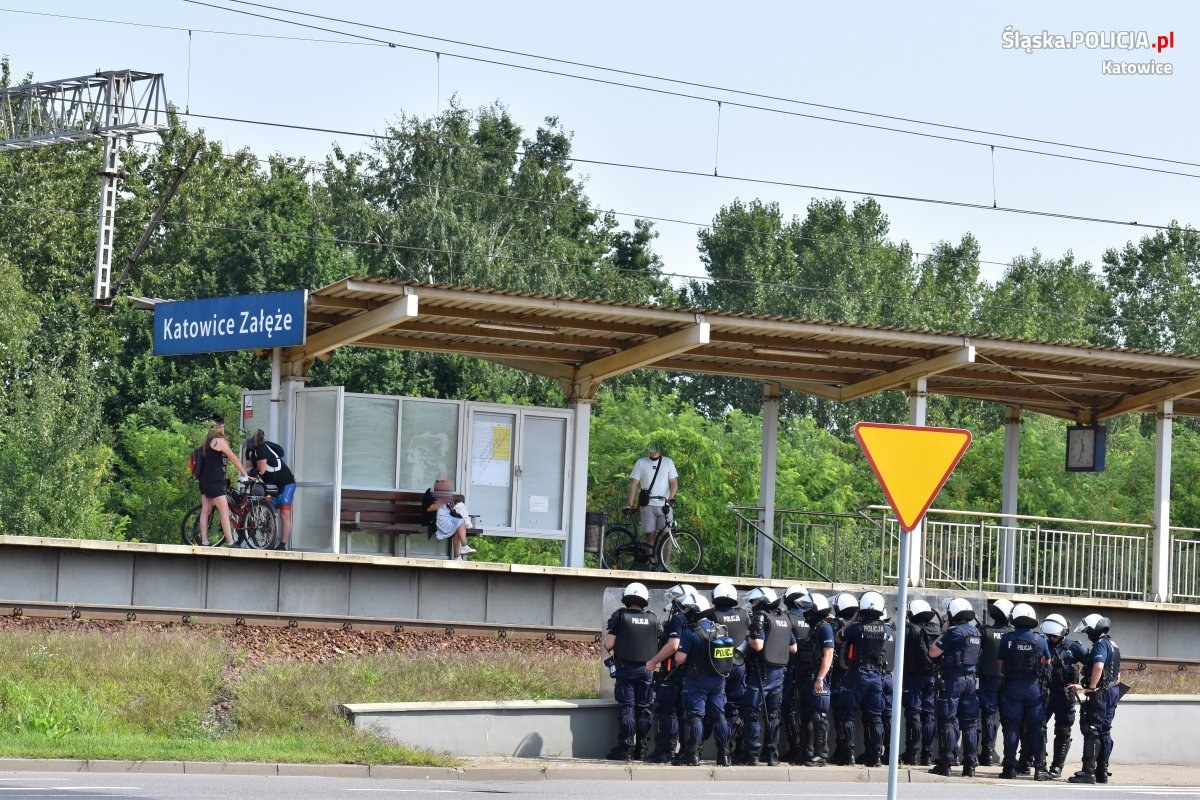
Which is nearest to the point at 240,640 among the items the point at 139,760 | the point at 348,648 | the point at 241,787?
the point at 348,648

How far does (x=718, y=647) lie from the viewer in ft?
53.1

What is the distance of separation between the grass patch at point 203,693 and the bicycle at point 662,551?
5.82m

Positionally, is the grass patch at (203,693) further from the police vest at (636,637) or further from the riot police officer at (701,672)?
the riot police officer at (701,672)

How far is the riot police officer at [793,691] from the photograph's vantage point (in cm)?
1731

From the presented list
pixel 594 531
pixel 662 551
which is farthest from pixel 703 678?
pixel 594 531

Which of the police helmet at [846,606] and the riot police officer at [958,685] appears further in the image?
the police helmet at [846,606]

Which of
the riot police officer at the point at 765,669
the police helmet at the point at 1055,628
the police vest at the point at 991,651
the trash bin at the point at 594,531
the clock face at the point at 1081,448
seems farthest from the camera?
the clock face at the point at 1081,448

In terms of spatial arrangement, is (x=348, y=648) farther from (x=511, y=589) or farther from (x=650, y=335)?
(x=650, y=335)

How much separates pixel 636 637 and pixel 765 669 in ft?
4.55

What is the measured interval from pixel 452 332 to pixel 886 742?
790 cm

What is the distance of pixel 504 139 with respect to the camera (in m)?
54.4

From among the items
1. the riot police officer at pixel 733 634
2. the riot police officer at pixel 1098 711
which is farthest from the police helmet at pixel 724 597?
the riot police officer at pixel 1098 711

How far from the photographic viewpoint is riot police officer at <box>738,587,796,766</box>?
1678cm

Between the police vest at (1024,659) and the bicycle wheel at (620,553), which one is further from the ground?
the bicycle wheel at (620,553)
